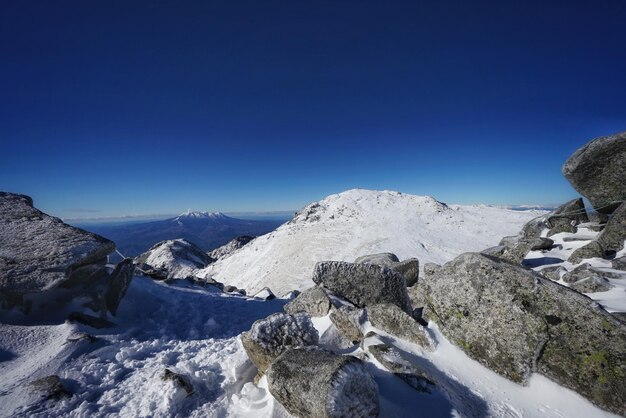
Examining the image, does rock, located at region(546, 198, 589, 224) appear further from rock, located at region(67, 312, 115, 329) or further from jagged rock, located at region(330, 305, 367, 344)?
rock, located at region(67, 312, 115, 329)

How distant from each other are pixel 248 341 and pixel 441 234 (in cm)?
4584

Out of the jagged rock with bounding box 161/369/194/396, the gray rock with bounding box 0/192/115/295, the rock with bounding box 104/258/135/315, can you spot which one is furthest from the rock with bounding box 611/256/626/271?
the gray rock with bounding box 0/192/115/295

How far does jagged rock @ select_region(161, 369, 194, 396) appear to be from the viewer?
247 inches

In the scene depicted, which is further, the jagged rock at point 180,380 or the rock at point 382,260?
the rock at point 382,260

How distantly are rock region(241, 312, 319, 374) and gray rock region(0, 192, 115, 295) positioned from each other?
24.2ft

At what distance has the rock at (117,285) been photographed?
10.6 meters

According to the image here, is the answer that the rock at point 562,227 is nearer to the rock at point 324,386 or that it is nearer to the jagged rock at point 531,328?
→ the jagged rock at point 531,328

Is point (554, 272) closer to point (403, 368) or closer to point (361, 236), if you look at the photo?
point (403, 368)

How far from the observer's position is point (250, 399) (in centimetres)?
594

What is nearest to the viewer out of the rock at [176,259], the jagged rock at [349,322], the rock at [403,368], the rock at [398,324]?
the rock at [403,368]

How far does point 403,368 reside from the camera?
5.58 m

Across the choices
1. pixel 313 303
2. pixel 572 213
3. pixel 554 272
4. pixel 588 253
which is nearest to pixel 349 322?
pixel 313 303

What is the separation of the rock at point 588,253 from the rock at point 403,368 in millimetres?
14122

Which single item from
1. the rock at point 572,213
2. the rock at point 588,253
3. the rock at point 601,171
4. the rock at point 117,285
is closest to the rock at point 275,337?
the rock at point 117,285
